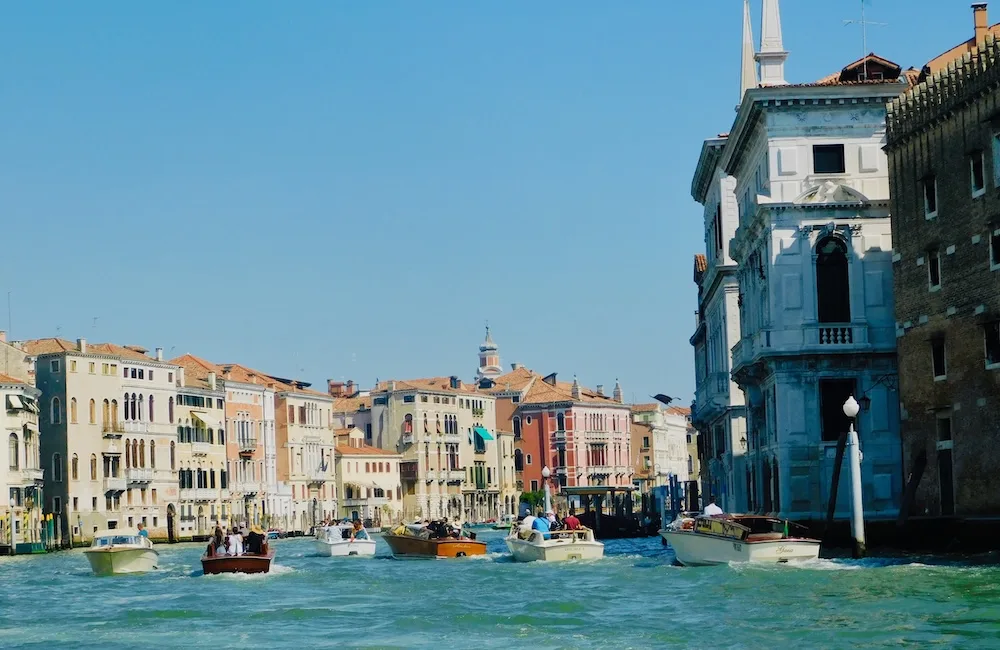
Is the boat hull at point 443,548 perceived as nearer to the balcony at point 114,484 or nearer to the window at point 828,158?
the window at point 828,158

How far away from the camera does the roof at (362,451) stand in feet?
380

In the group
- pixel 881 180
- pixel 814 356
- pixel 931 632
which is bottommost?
pixel 931 632

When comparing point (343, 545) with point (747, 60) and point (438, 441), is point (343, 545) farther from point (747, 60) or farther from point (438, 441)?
point (438, 441)

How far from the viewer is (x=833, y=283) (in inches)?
1538

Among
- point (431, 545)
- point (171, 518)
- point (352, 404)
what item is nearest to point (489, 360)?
point (352, 404)

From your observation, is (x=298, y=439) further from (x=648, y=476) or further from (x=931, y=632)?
(x=931, y=632)

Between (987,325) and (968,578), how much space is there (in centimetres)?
675

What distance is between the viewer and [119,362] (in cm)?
8544

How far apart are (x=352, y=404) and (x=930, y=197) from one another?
9471cm

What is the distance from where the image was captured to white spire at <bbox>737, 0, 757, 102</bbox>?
54500 millimetres

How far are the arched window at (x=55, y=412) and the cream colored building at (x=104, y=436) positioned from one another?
0.04m

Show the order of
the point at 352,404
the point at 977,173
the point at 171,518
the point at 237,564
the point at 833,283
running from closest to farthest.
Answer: the point at 977,173 → the point at 237,564 → the point at 833,283 → the point at 171,518 → the point at 352,404

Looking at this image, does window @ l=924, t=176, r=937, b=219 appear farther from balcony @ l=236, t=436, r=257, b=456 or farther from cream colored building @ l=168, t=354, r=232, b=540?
balcony @ l=236, t=436, r=257, b=456

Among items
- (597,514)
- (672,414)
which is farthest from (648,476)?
(597,514)
